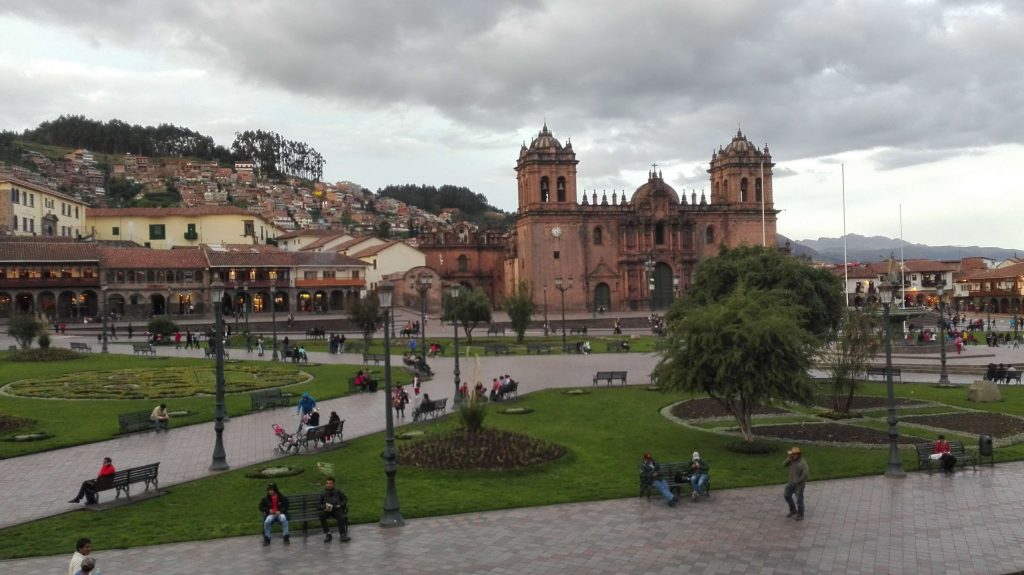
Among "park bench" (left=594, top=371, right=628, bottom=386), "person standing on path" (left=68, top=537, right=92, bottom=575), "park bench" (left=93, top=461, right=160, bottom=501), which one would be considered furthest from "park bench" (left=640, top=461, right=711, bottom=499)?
"park bench" (left=594, top=371, right=628, bottom=386)

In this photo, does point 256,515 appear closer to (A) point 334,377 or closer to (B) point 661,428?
(B) point 661,428

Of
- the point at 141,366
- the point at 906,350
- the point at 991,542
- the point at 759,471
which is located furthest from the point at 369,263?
the point at 991,542

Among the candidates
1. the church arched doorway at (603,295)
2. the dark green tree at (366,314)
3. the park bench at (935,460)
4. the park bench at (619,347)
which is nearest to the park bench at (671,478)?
the park bench at (935,460)

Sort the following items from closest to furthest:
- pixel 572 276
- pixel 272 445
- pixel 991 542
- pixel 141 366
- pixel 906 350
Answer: pixel 991 542, pixel 272 445, pixel 141 366, pixel 906 350, pixel 572 276

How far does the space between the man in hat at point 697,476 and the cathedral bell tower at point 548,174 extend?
57.2 meters

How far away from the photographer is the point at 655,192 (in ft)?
245

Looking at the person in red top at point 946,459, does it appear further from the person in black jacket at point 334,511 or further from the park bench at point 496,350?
the park bench at point 496,350

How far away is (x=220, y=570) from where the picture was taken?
10523 millimetres

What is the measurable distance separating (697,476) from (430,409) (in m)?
9.98

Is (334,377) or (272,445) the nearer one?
(272,445)

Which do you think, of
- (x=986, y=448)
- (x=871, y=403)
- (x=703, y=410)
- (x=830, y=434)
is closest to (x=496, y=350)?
(x=703, y=410)

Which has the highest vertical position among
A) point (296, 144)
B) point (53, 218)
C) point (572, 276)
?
point (296, 144)

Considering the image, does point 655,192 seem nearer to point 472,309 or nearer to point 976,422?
point 472,309

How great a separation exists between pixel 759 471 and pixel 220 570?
33.8 ft
